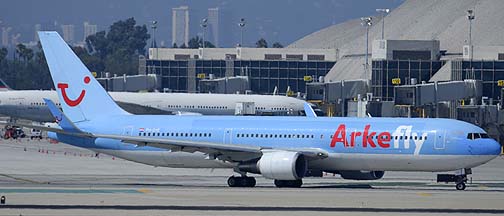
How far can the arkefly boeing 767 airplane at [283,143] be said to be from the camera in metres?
52.5

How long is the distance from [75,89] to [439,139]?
17.6m

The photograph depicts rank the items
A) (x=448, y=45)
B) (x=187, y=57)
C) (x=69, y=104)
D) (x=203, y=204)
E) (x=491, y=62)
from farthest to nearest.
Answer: (x=187, y=57), (x=448, y=45), (x=491, y=62), (x=69, y=104), (x=203, y=204)

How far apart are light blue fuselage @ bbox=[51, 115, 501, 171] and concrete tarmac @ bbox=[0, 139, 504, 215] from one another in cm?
113

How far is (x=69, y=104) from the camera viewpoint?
59094 millimetres

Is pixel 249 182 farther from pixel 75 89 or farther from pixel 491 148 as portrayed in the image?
pixel 75 89

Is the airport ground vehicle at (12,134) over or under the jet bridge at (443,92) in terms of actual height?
under

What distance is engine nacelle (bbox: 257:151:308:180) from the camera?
52.3 metres

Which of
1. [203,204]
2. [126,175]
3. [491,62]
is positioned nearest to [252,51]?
[491,62]

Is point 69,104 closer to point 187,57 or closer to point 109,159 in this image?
point 109,159

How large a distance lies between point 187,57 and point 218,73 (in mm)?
15635

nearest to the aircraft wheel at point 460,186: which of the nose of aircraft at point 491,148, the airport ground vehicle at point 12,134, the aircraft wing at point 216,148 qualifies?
the nose of aircraft at point 491,148

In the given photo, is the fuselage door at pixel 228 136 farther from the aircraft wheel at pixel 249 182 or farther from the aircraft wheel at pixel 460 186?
the aircraft wheel at pixel 460 186

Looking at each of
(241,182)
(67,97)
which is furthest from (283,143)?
(67,97)

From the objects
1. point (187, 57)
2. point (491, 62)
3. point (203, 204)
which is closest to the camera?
point (203, 204)
